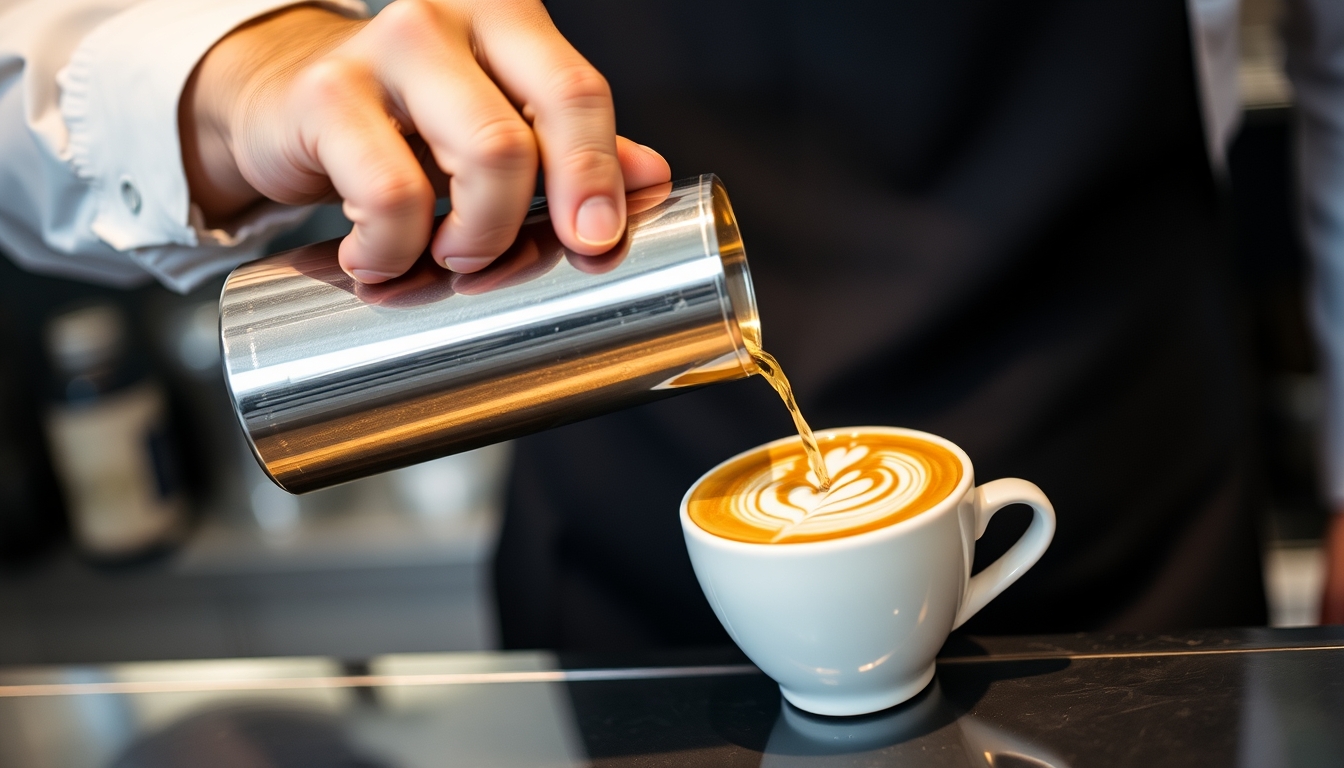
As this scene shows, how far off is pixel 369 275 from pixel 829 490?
26 centimetres

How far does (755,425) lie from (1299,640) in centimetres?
41

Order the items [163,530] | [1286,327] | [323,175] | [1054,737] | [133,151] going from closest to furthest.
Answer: [1054,737]
[323,175]
[133,151]
[1286,327]
[163,530]

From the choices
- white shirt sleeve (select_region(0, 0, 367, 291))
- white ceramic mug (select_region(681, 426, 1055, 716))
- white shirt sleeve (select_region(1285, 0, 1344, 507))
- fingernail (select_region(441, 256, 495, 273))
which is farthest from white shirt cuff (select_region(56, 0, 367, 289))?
white shirt sleeve (select_region(1285, 0, 1344, 507))

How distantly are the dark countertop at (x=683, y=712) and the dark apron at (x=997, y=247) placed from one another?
0.84 feet

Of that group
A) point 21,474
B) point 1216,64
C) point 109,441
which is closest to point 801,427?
point 1216,64

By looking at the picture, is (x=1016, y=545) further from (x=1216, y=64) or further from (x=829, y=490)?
(x=1216, y=64)

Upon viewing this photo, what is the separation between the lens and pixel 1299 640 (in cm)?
58

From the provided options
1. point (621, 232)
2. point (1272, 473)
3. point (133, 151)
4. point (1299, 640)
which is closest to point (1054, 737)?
point (1299, 640)

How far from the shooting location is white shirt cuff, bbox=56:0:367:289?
0.75m

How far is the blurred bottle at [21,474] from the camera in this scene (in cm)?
180

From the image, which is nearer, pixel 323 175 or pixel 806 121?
pixel 323 175

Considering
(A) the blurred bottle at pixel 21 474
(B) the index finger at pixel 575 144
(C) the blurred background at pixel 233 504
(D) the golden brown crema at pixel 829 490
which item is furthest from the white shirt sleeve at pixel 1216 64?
(A) the blurred bottle at pixel 21 474

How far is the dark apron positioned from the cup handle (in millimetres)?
226

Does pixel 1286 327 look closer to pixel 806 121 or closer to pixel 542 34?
pixel 806 121
